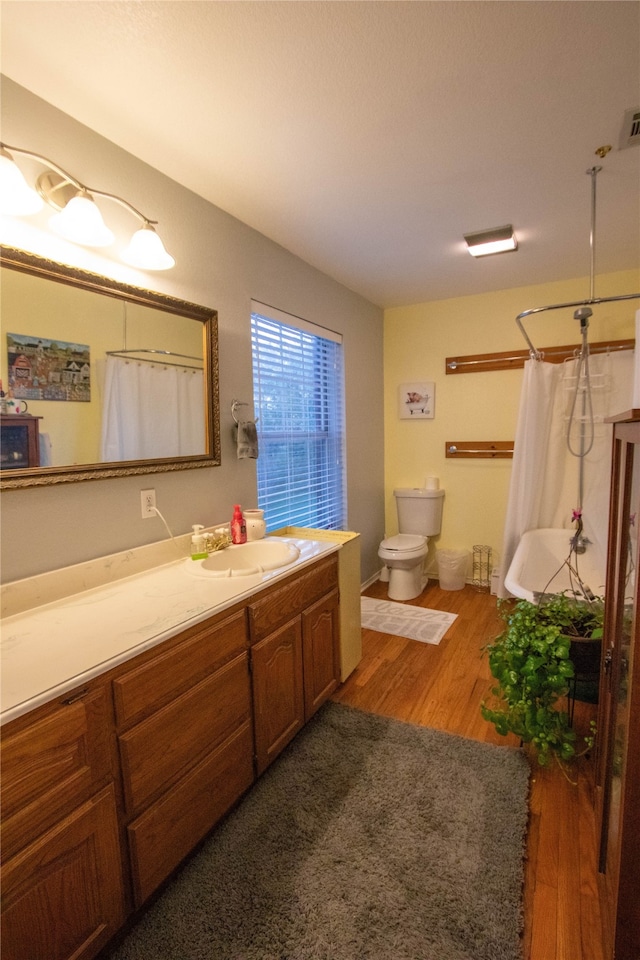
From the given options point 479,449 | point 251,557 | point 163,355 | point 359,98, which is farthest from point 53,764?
point 479,449

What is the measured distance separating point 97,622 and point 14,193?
124cm

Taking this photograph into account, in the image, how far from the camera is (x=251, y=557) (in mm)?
1995

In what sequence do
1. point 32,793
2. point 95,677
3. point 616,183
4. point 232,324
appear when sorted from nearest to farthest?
point 32,793 < point 95,677 < point 616,183 < point 232,324

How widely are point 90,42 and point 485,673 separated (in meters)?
3.03

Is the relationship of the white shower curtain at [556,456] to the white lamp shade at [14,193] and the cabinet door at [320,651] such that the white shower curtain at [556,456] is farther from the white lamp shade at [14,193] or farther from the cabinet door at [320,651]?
the white lamp shade at [14,193]

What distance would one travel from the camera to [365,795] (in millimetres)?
1601

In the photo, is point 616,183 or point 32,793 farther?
point 616,183

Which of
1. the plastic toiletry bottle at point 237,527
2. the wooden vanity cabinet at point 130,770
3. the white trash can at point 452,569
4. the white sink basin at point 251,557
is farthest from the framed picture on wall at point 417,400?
the wooden vanity cabinet at point 130,770

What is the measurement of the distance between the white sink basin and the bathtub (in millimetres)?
1424

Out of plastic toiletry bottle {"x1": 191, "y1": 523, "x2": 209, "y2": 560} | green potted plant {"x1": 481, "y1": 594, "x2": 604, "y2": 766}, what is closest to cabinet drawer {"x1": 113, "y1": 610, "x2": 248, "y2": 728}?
plastic toiletry bottle {"x1": 191, "y1": 523, "x2": 209, "y2": 560}

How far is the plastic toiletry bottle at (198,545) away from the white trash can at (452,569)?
236 centimetres

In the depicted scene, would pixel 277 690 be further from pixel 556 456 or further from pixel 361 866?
pixel 556 456

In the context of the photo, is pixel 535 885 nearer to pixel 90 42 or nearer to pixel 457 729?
pixel 457 729

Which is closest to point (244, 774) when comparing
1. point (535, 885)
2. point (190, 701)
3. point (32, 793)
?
point (190, 701)
